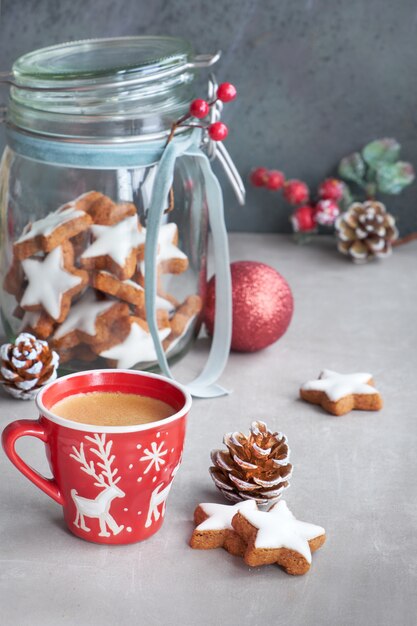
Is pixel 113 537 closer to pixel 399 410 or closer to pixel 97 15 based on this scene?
pixel 399 410

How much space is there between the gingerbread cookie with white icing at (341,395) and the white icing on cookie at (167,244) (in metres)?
0.16

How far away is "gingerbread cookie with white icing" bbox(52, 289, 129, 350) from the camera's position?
0.73 m

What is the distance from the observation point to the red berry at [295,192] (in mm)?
1167

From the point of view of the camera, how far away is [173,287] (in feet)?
2.60

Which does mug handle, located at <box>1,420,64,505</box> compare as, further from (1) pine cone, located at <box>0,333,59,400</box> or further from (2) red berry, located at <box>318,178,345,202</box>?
(2) red berry, located at <box>318,178,345,202</box>

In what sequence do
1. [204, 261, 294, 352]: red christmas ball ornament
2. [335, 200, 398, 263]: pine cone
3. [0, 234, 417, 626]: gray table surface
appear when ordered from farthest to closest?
[335, 200, 398, 263]: pine cone, [204, 261, 294, 352]: red christmas ball ornament, [0, 234, 417, 626]: gray table surface

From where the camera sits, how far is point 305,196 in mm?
1172

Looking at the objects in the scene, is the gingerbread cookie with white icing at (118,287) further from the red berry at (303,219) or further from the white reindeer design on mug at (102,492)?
the red berry at (303,219)

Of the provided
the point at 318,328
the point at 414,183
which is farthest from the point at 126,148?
the point at 414,183

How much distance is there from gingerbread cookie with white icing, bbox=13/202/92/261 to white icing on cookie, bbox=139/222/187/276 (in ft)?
0.21

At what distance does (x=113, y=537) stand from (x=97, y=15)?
29.8 inches

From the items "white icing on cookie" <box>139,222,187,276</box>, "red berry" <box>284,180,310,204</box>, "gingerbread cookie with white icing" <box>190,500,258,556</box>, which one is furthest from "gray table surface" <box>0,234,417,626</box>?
"red berry" <box>284,180,310,204</box>

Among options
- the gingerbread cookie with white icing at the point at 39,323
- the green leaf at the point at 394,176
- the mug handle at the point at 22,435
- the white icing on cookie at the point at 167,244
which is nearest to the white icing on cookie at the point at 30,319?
the gingerbread cookie with white icing at the point at 39,323

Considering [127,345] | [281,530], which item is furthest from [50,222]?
[281,530]
